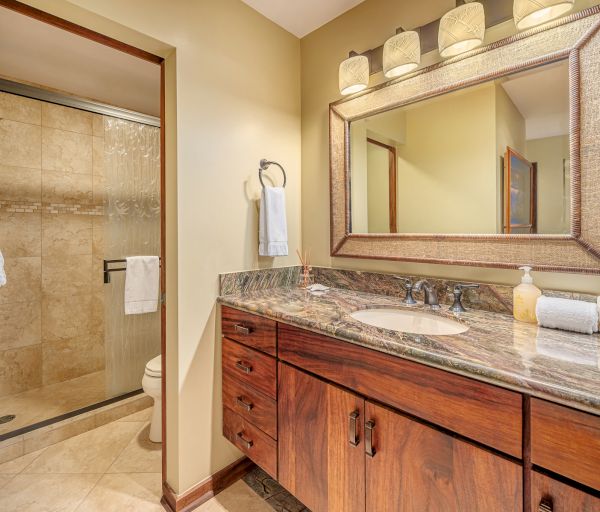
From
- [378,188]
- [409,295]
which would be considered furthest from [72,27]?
[409,295]

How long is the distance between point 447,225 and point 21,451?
2464mm

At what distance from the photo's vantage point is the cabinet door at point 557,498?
596 mm

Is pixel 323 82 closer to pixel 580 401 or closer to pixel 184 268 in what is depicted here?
pixel 184 268

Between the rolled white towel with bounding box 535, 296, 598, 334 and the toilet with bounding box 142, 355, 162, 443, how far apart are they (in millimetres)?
1829

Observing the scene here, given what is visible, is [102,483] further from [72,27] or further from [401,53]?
[401,53]

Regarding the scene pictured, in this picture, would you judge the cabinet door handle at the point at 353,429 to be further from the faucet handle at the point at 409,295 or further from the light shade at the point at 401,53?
the light shade at the point at 401,53

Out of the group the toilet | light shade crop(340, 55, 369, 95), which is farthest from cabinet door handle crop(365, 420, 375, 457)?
light shade crop(340, 55, 369, 95)

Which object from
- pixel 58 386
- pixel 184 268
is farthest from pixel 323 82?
pixel 58 386

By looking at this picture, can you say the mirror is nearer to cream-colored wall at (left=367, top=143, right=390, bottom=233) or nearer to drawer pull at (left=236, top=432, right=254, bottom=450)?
cream-colored wall at (left=367, top=143, right=390, bottom=233)

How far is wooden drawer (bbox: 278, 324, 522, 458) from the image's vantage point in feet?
2.28

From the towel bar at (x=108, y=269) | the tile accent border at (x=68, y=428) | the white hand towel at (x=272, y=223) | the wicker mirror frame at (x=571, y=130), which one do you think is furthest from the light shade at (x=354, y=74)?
the tile accent border at (x=68, y=428)

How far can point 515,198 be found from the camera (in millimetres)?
1179

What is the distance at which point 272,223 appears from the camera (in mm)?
1616

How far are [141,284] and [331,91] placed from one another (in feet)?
5.57
